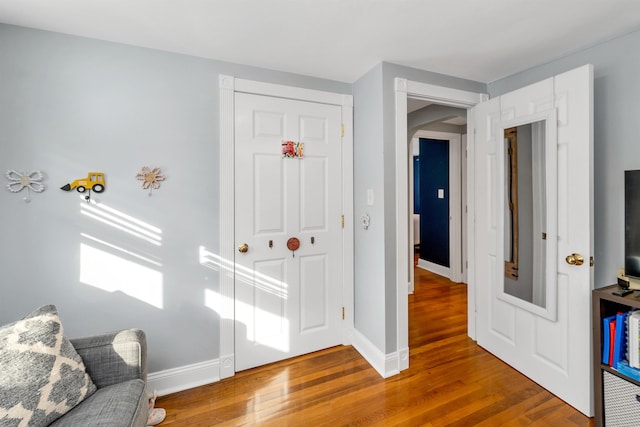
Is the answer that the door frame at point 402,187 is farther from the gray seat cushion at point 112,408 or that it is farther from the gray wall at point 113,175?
the gray seat cushion at point 112,408

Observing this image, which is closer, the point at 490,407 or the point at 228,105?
the point at 490,407

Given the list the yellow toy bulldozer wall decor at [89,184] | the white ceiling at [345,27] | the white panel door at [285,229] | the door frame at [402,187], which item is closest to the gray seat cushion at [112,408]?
the white panel door at [285,229]

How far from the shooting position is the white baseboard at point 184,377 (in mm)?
2008

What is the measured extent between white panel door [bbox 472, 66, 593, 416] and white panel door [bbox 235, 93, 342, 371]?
127 centimetres

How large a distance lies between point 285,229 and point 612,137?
2254 millimetres

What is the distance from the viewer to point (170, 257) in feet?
6.69

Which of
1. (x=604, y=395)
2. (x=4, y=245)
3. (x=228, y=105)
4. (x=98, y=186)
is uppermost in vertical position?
(x=228, y=105)

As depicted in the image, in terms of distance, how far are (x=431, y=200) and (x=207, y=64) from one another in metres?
4.17

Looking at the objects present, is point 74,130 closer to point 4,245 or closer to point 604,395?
point 4,245

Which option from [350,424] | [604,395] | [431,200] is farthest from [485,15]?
[431,200]

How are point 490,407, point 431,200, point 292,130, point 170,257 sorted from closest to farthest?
point 490,407 < point 170,257 < point 292,130 < point 431,200

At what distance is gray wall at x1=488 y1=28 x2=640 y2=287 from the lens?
178 cm

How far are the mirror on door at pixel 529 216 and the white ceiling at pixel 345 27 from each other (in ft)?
1.83

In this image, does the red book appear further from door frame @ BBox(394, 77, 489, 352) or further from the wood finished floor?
door frame @ BBox(394, 77, 489, 352)
